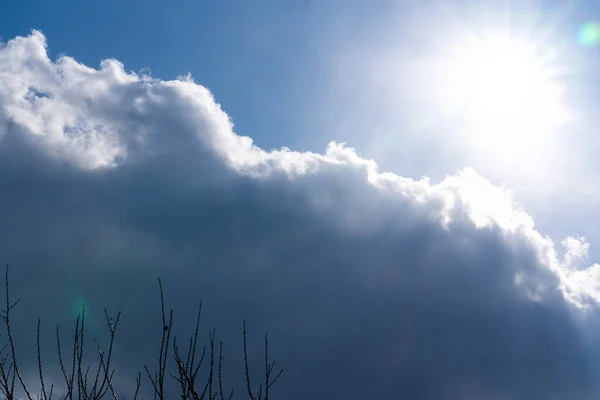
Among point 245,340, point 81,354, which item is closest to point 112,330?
point 81,354

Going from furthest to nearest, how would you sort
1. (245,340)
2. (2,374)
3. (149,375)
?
(245,340) → (149,375) → (2,374)

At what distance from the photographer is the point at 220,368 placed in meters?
9.41

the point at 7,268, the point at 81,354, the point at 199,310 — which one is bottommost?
the point at 81,354

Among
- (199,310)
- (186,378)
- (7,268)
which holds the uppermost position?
(7,268)

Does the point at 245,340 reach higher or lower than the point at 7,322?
lower

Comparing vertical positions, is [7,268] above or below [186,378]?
above

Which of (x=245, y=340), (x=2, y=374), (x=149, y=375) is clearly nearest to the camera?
(x=2, y=374)

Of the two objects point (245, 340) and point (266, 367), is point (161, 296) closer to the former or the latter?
point (245, 340)

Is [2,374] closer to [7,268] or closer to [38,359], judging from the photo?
[38,359]

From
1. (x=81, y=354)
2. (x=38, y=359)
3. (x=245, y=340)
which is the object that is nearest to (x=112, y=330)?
(x=81, y=354)

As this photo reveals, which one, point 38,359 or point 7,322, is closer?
point 38,359

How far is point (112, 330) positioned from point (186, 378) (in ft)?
6.16

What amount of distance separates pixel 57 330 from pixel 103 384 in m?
1.28

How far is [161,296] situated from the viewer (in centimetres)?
904
